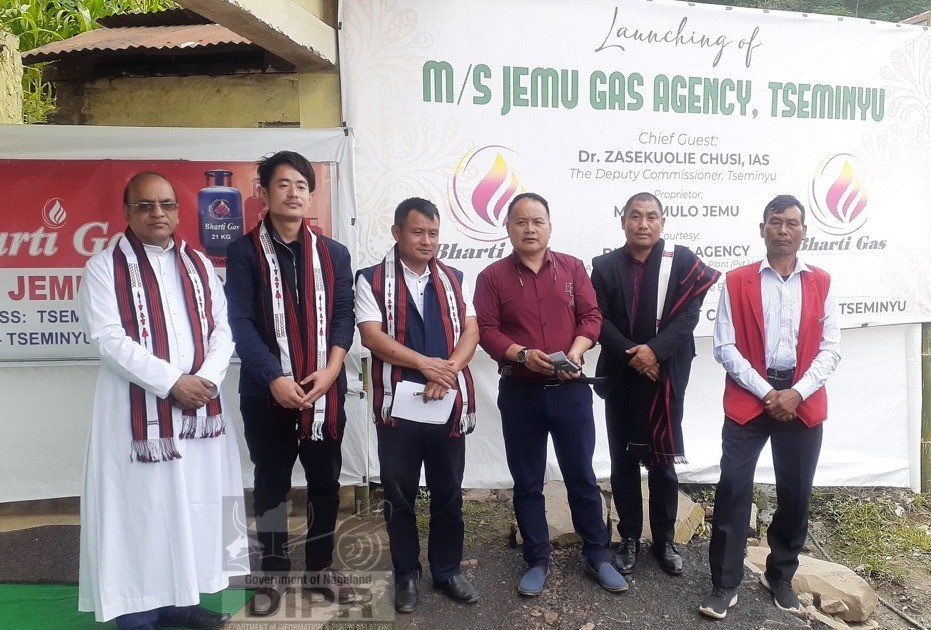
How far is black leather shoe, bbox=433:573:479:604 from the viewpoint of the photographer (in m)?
3.25

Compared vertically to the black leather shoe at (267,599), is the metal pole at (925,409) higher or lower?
higher

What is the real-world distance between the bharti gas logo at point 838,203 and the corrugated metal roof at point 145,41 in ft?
12.3

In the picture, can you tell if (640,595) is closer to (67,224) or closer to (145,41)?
(67,224)

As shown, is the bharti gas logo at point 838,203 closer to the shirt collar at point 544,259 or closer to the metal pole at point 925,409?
the metal pole at point 925,409

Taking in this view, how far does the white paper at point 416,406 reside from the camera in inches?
120

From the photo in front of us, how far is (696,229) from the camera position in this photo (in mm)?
4578

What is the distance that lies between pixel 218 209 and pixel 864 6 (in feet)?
59.3

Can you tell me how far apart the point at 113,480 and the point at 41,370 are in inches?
71.2

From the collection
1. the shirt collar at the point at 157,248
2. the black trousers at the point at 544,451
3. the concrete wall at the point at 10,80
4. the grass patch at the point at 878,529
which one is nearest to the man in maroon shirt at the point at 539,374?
the black trousers at the point at 544,451

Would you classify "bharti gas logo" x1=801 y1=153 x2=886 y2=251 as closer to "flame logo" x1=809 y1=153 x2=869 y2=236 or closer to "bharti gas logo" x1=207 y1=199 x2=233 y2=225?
"flame logo" x1=809 y1=153 x2=869 y2=236

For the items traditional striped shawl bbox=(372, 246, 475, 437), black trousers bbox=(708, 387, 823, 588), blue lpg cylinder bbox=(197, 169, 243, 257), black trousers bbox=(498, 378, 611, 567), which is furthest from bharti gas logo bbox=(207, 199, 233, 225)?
black trousers bbox=(708, 387, 823, 588)

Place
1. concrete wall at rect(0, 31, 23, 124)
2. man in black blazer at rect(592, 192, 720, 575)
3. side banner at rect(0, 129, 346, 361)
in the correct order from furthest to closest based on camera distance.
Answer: concrete wall at rect(0, 31, 23, 124), side banner at rect(0, 129, 346, 361), man in black blazer at rect(592, 192, 720, 575)

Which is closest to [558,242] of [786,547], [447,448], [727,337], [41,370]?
[727,337]

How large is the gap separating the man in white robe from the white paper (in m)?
0.74
